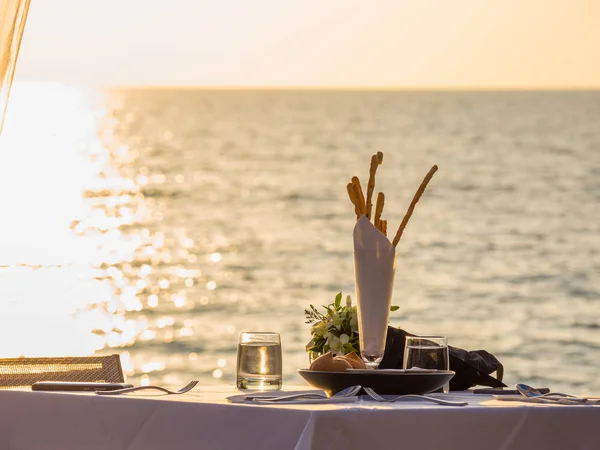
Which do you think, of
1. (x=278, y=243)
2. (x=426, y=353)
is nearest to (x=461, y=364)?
(x=426, y=353)

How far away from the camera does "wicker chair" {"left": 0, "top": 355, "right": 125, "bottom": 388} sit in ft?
7.94

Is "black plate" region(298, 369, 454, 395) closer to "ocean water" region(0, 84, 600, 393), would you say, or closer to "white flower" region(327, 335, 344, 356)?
"white flower" region(327, 335, 344, 356)

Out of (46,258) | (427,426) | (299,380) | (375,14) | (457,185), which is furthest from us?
(375,14)

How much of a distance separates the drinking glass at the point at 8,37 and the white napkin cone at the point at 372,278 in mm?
669

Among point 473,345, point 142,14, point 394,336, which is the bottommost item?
point 394,336

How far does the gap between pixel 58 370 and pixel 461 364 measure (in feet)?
2.86

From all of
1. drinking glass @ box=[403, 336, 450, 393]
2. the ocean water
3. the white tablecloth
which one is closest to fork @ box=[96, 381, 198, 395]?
the white tablecloth

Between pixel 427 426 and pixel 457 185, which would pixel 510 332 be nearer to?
pixel 427 426

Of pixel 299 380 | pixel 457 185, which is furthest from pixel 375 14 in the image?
pixel 299 380

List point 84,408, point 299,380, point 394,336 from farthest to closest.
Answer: point 299,380, point 394,336, point 84,408

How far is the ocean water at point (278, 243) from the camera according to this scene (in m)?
10.2

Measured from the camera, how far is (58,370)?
2500 mm

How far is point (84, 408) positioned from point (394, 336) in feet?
2.29

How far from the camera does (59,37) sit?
35.5 meters
